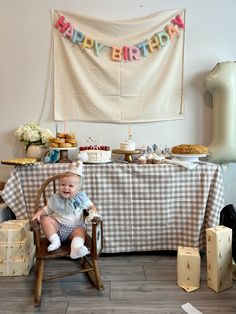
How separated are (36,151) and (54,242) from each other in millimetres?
919

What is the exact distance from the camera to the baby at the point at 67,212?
1857mm

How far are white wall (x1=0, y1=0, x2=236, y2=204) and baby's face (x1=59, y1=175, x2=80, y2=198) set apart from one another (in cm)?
80

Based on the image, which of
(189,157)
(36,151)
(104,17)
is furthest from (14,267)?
(104,17)

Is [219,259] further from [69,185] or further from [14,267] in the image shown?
[14,267]

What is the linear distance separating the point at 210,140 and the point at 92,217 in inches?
58.4

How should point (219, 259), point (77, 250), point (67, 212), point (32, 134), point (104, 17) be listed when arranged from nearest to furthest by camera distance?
point (77, 250), point (219, 259), point (67, 212), point (32, 134), point (104, 17)

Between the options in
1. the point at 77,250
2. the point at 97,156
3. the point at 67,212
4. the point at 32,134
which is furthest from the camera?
the point at 32,134

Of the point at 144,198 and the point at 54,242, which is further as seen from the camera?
the point at 144,198

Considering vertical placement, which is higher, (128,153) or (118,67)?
(118,67)

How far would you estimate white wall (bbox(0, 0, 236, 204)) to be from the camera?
99.2 inches

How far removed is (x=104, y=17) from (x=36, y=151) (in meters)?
1.35

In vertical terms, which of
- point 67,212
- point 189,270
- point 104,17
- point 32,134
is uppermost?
point 104,17

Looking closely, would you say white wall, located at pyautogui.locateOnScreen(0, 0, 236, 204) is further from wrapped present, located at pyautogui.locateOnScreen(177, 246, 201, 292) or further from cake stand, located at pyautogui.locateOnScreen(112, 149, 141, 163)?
wrapped present, located at pyautogui.locateOnScreen(177, 246, 201, 292)

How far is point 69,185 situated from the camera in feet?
6.23
